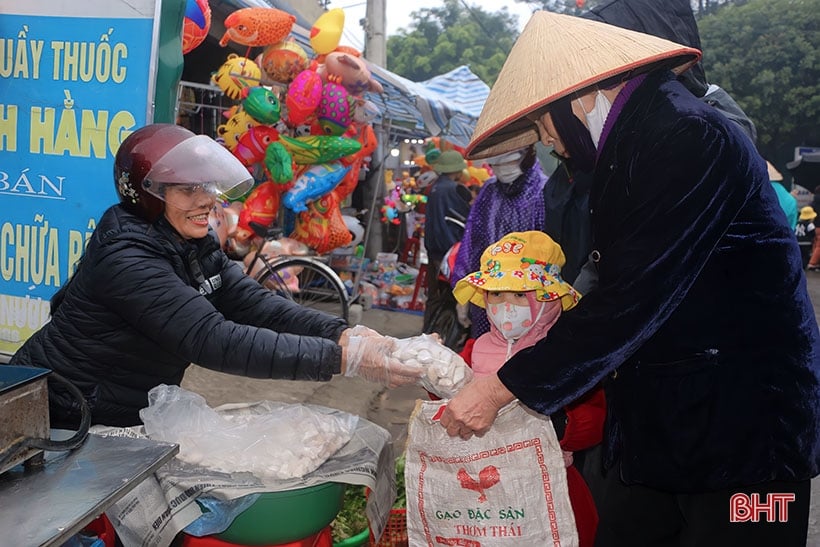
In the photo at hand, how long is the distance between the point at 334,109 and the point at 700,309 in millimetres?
4909

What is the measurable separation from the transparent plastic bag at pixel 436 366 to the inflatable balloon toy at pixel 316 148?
440 cm

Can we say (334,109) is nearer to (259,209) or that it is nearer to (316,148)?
(316,148)

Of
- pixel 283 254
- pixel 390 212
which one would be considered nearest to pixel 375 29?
pixel 390 212

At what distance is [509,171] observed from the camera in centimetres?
376

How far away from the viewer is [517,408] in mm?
1732

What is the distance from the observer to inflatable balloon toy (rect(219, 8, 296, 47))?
5.57 m

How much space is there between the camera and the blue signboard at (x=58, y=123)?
2.69 metres

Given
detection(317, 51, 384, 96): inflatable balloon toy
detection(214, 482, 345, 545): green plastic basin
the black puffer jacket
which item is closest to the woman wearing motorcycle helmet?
the black puffer jacket

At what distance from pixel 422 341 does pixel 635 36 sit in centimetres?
96

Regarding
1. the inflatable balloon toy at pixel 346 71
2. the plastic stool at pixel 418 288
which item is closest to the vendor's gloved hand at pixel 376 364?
the inflatable balloon toy at pixel 346 71

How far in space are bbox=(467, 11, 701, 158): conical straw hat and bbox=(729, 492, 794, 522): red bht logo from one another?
3.20 ft

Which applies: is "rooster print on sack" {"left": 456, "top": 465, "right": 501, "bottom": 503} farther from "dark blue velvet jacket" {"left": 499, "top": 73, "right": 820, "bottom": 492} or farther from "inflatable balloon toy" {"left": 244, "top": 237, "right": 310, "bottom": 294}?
"inflatable balloon toy" {"left": 244, "top": 237, "right": 310, "bottom": 294}

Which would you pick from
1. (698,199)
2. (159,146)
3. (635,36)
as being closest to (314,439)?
(159,146)

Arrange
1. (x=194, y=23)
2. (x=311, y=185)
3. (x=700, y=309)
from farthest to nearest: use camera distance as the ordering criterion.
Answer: (x=311, y=185)
(x=194, y=23)
(x=700, y=309)
